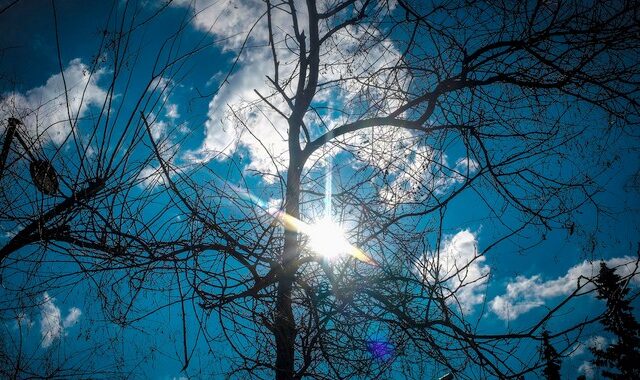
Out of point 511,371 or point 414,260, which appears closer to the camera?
point 511,371

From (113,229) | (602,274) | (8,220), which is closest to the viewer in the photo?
(602,274)

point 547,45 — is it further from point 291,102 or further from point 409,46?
point 291,102

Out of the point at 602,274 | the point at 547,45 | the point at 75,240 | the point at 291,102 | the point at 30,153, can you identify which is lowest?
the point at 602,274

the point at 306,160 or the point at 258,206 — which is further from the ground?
the point at 306,160

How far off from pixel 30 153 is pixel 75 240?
46 centimetres

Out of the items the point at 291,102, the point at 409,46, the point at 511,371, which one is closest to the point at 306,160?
the point at 291,102

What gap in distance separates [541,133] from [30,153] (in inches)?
123

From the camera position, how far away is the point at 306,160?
10.9 ft

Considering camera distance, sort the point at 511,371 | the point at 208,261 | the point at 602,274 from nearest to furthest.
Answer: the point at 602,274, the point at 511,371, the point at 208,261

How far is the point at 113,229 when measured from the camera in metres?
1.39

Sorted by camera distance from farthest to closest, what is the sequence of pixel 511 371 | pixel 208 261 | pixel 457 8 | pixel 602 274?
pixel 457 8 → pixel 208 261 → pixel 511 371 → pixel 602 274

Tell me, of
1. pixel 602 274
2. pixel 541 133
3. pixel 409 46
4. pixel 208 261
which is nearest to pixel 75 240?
pixel 208 261

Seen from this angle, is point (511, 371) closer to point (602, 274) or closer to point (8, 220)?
point (602, 274)

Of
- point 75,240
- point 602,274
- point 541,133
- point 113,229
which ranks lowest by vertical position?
point 602,274
